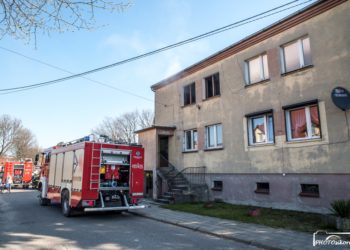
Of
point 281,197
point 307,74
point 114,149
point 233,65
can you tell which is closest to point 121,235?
point 114,149

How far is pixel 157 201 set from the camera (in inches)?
612

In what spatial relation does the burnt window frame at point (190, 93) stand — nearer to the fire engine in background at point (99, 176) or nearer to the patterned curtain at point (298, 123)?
the fire engine in background at point (99, 176)

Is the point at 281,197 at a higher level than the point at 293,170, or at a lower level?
lower

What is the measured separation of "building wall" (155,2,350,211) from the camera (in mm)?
10289

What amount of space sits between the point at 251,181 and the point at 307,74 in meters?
5.27

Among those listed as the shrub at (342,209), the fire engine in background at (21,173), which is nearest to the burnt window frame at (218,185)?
the shrub at (342,209)

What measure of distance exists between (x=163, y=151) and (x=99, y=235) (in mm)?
11402

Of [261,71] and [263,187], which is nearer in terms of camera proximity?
[263,187]

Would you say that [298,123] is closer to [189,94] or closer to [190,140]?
[190,140]

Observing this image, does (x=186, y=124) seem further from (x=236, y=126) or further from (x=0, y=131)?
(x=0, y=131)

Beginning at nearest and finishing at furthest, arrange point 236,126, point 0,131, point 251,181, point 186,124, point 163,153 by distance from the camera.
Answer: point 251,181 < point 236,126 < point 186,124 < point 163,153 < point 0,131

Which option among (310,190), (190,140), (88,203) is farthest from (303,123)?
(88,203)

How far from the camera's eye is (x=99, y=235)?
7988mm

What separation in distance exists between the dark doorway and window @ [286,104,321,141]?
8995 mm
